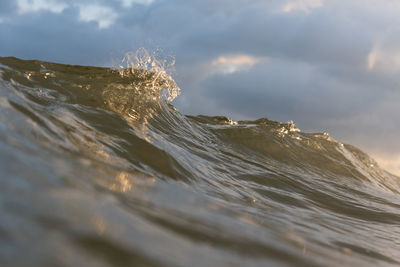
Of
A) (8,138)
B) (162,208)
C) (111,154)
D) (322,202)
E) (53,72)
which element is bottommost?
(162,208)

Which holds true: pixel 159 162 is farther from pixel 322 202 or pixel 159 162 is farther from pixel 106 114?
pixel 322 202

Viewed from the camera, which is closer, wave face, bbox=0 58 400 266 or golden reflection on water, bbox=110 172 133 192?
wave face, bbox=0 58 400 266

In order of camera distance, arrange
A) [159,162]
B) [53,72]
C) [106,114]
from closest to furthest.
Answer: [159,162], [106,114], [53,72]

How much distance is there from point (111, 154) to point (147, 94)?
421 cm

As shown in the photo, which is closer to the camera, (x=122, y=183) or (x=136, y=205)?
(x=136, y=205)

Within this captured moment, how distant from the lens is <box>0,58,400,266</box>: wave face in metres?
1.17

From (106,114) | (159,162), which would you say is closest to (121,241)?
(159,162)

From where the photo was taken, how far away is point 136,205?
169 centimetres

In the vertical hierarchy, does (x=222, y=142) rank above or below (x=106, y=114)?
above

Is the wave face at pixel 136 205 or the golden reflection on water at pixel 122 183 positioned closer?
the wave face at pixel 136 205

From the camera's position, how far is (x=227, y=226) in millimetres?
1832

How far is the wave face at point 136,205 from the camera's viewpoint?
3.84 feet

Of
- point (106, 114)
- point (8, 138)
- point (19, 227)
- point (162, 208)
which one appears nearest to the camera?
point (19, 227)

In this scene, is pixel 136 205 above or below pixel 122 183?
below
